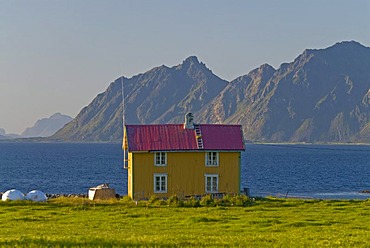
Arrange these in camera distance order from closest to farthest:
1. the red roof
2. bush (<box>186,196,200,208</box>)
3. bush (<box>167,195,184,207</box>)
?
1. bush (<box>186,196,200,208</box>)
2. bush (<box>167,195,184,207</box>)
3. the red roof

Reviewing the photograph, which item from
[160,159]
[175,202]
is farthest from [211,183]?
[175,202]

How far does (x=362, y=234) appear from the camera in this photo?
107 feet

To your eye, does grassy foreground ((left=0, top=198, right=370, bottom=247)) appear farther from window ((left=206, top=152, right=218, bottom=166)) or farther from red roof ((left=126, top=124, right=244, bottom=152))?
red roof ((left=126, top=124, right=244, bottom=152))

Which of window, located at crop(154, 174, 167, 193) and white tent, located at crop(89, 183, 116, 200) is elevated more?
window, located at crop(154, 174, 167, 193)

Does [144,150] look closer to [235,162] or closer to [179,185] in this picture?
[179,185]

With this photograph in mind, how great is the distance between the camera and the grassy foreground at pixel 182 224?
89.7 feet

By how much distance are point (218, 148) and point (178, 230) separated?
93.5ft

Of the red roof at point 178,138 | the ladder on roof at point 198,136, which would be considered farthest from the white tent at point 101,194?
the ladder on roof at point 198,136

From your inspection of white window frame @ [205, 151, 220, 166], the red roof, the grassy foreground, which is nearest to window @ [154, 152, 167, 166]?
the red roof

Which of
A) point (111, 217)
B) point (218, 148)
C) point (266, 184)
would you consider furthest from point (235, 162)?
point (266, 184)

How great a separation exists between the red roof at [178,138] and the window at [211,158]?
621 mm

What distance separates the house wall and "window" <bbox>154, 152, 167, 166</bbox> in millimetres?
287

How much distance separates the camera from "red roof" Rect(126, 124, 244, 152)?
209 ft

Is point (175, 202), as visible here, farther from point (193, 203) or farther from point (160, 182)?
point (160, 182)
